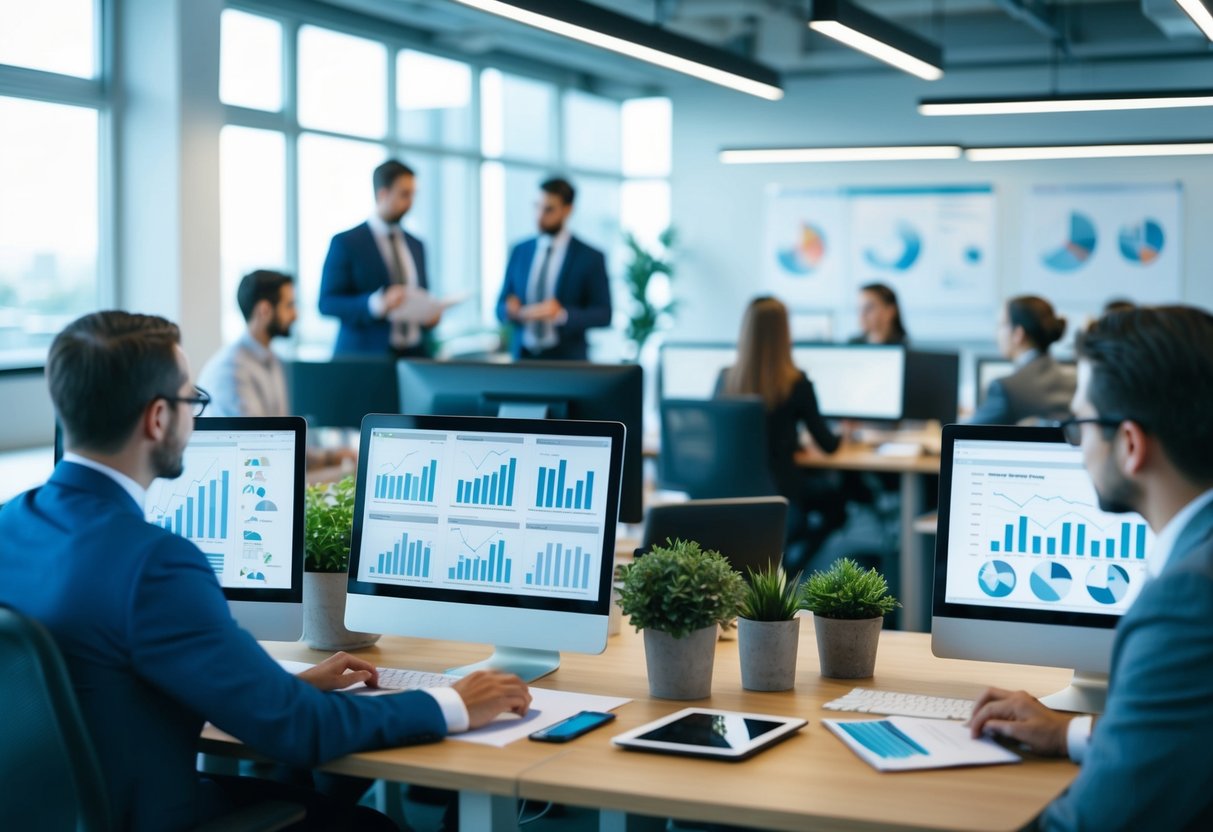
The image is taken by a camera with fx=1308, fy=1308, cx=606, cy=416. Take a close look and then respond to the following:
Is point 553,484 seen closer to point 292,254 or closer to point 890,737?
point 890,737

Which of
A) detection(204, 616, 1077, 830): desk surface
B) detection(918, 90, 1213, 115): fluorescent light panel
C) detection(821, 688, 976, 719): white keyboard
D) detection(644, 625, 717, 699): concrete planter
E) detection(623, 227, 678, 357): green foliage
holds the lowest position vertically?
detection(204, 616, 1077, 830): desk surface

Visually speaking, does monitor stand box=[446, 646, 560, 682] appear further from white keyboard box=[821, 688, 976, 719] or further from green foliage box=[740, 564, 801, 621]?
white keyboard box=[821, 688, 976, 719]

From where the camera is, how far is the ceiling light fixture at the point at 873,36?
4.47 m

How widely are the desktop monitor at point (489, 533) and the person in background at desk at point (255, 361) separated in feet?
7.28

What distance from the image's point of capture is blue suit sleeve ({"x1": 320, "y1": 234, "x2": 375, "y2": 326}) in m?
5.41

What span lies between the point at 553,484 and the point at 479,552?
0.17 m

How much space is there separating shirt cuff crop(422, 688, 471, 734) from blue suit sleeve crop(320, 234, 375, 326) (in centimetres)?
362

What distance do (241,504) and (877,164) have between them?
29.2 ft

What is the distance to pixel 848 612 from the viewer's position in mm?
2246

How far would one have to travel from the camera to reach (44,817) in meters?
1.71

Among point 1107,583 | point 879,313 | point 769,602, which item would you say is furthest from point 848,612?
point 879,313

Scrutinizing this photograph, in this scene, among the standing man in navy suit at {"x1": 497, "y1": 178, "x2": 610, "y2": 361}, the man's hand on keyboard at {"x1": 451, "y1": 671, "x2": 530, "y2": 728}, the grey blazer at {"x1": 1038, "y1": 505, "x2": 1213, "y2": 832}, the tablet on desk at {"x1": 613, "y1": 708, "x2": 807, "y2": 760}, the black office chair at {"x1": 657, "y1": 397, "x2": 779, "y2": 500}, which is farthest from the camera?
the standing man in navy suit at {"x1": 497, "y1": 178, "x2": 610, "y2": 361}

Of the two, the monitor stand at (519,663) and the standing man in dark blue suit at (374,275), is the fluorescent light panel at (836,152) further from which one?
the monitor stand at (519,663)

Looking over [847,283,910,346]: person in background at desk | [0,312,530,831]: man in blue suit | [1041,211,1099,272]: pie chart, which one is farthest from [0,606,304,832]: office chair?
[1041,211,1099,272]: pie chart
